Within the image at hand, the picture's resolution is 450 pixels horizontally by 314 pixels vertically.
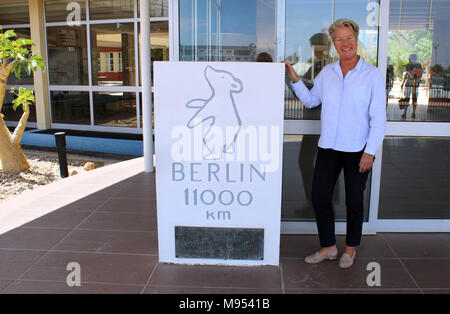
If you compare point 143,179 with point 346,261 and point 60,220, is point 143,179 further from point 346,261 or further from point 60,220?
point 346,261

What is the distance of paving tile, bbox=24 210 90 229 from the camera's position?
11.9 feet

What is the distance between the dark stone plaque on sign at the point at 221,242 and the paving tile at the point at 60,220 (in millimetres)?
1271

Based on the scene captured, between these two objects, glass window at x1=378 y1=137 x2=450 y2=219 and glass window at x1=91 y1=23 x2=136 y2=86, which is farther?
glass window at x1=91 y1=23 x2=136 y2=86

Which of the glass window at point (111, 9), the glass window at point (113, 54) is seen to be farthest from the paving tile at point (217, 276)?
the glass window at point (111, 9)

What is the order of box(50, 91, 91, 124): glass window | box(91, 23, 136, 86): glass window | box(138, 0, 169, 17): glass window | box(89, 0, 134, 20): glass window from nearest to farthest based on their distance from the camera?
box(138, 0, 169, 17): glass window, box(89, 0, 134, 20): glass window, box(91, 23, 136, 86): glass window, box(50, 91, 91, 124): glass window

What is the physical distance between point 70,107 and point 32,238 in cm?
762

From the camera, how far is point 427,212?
11.7 feet

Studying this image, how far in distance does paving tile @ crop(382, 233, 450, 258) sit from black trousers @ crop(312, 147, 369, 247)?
0.53 metres

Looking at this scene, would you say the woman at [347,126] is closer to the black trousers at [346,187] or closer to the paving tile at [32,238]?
the black trousers at [346,187]

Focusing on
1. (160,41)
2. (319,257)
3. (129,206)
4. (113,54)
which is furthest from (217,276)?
(113,54)

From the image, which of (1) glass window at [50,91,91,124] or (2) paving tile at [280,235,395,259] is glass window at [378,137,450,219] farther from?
(1) glass window at [50,91,91,124]

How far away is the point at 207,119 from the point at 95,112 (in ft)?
26.3

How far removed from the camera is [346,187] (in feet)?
9.09

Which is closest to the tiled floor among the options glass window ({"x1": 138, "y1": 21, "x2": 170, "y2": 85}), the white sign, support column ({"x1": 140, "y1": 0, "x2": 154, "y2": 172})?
the white sign
